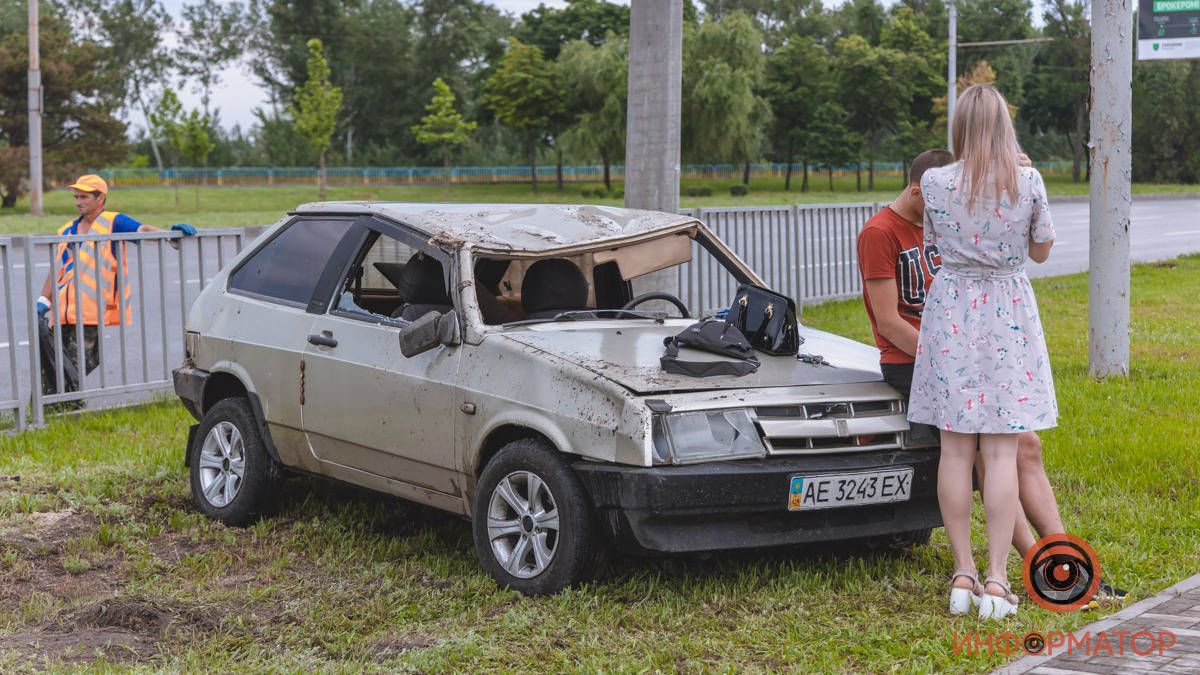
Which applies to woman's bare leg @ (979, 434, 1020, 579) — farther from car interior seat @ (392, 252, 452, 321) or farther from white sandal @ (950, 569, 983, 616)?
car interior seat @ (392, 252, 452, 321)

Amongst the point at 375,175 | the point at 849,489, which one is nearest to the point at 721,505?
the point at 849,489

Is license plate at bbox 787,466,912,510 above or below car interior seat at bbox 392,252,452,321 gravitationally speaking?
below

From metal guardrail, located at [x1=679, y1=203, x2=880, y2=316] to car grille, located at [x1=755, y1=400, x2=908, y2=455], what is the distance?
23.9 feet

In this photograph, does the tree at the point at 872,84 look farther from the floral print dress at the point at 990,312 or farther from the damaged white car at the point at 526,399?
the floral print dress at the point at 990,312

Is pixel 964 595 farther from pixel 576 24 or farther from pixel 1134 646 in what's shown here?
pixel 576 24

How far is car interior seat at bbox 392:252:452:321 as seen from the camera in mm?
6160

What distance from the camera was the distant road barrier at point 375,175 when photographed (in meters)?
65.2

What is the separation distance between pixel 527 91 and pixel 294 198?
44.9 feet

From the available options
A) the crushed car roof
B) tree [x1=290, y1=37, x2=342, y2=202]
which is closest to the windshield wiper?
the crushed car roof

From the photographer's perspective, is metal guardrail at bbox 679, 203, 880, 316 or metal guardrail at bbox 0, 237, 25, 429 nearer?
metal guardrail at bbox 0, 237, 25, 429

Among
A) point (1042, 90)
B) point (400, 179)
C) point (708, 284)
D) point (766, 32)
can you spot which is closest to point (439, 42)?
point (400, 179)

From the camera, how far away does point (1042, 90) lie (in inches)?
3250

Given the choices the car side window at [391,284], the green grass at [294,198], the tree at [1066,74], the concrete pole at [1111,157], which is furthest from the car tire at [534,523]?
the tree at [1066,74]

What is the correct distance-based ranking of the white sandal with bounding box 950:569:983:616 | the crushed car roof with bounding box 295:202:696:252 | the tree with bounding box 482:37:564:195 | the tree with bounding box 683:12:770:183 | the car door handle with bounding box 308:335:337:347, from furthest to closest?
1. the tree with bounding box 482:37:564:195
2. the tree with bounding box 683:12:770:183
3. the car door handle with bounding box 308:335:337:347
4. the crushed car roof with bounding box 295:202:696:252
5. the white sandal with bounding box 950:569:983:616
